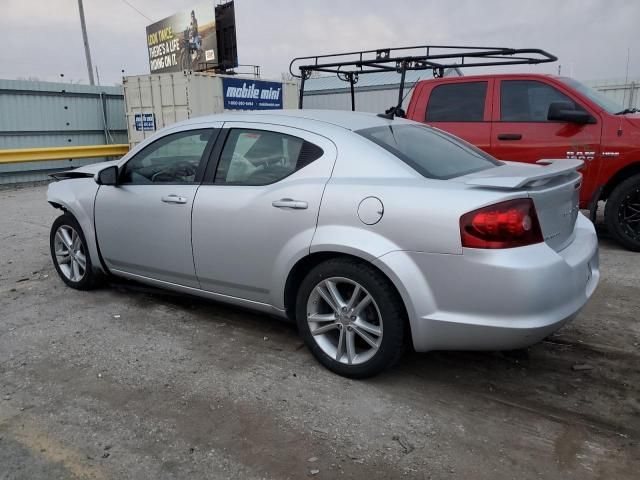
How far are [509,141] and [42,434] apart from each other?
5386 millimetres

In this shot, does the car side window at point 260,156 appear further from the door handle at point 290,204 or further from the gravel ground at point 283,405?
the gravel ground at point 283,405

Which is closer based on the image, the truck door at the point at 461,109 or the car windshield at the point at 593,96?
the car windshield at the point at 593,96

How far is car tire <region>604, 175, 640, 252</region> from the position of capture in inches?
229

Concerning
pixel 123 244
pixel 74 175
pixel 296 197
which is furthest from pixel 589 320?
pixel 74 175

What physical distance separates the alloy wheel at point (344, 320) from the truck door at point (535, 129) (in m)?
3.81

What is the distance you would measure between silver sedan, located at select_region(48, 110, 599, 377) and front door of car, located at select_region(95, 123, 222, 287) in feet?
0.04

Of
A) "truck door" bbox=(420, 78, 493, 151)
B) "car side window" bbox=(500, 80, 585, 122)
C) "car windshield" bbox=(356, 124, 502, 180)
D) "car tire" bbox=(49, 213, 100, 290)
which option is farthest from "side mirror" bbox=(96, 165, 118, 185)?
"car side window" bbox=(500, 80, 585, 122)

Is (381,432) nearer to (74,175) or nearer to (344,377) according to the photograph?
(344,377)

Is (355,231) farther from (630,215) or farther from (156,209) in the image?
(630,215)

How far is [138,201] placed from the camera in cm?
413

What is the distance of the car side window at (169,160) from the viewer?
12.9ft

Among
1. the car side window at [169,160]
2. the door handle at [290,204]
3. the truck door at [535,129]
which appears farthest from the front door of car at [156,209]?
the truck door at [535,129]

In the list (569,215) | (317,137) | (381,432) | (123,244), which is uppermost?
(317,137)

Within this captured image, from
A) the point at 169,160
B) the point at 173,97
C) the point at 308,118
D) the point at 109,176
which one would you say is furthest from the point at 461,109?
the point at 173,97
